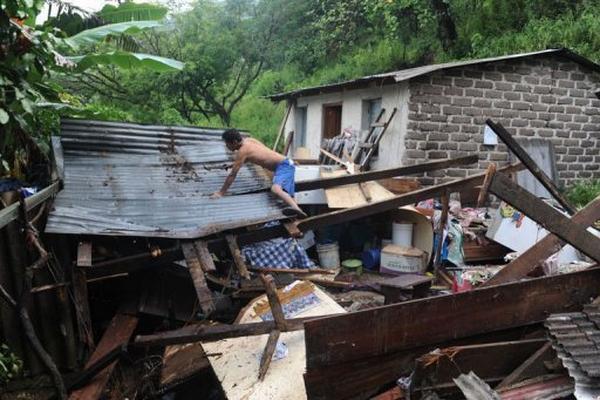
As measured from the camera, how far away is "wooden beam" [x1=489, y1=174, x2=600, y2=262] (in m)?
3.23

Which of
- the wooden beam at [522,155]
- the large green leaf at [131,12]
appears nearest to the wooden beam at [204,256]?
the wooden beam at [522,155]

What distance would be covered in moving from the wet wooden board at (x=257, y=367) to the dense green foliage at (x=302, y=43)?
952 centimetres

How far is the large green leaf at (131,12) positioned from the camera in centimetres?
761

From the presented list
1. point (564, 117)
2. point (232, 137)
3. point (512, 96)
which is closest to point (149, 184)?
point (232, 137)

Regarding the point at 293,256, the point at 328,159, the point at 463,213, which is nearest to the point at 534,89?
the point at 463,213

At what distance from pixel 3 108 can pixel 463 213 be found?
7.05 metres

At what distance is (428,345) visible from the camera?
122 inches

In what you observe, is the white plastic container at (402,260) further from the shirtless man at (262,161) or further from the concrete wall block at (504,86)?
the concrete wall block at (504,86)

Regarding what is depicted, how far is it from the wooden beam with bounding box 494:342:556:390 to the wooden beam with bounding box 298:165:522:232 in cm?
228

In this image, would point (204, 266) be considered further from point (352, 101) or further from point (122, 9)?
point (352, 101)

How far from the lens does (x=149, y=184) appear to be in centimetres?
518

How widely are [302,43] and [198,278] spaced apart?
21.3m

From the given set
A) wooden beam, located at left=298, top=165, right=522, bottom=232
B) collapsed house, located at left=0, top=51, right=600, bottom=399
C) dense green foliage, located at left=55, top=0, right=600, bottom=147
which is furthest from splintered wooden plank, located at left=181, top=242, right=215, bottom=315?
dense green foliage, located at left=55, top=0, right=600, bottom=147

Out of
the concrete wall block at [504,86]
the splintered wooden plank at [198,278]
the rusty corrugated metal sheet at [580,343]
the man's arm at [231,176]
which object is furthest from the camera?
the concrete wall block at [504,86]
